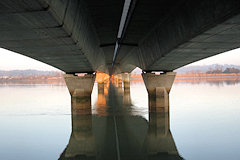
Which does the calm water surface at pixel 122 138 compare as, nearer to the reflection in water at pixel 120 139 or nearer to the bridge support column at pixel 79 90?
the reflection in water at pixel 120 139

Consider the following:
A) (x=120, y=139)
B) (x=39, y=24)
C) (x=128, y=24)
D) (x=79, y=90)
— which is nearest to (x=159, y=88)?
(x=79, y=90)

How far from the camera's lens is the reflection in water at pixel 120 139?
10.9 meters

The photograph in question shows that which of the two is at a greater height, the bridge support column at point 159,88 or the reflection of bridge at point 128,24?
the reflection of bridge at point 128,24

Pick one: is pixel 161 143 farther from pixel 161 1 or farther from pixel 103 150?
pixel 161 1

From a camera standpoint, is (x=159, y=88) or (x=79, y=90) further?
(x=79, y=90)

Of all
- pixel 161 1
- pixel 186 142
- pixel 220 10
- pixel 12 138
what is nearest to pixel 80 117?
pixel 12 138

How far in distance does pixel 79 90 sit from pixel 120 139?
947 centimetres

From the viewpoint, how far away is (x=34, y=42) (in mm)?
9242

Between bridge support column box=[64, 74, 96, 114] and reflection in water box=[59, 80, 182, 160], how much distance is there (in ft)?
4.63

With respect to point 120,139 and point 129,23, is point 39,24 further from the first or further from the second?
point 120,139

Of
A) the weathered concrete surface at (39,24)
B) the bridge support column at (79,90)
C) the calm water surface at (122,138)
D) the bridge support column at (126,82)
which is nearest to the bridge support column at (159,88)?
the calm water surface at (122,138)

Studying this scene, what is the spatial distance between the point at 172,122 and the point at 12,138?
1257 centimetres

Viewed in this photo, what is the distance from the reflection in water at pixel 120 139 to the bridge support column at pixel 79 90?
4.63 feet

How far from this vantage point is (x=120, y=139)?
13.4 metres
